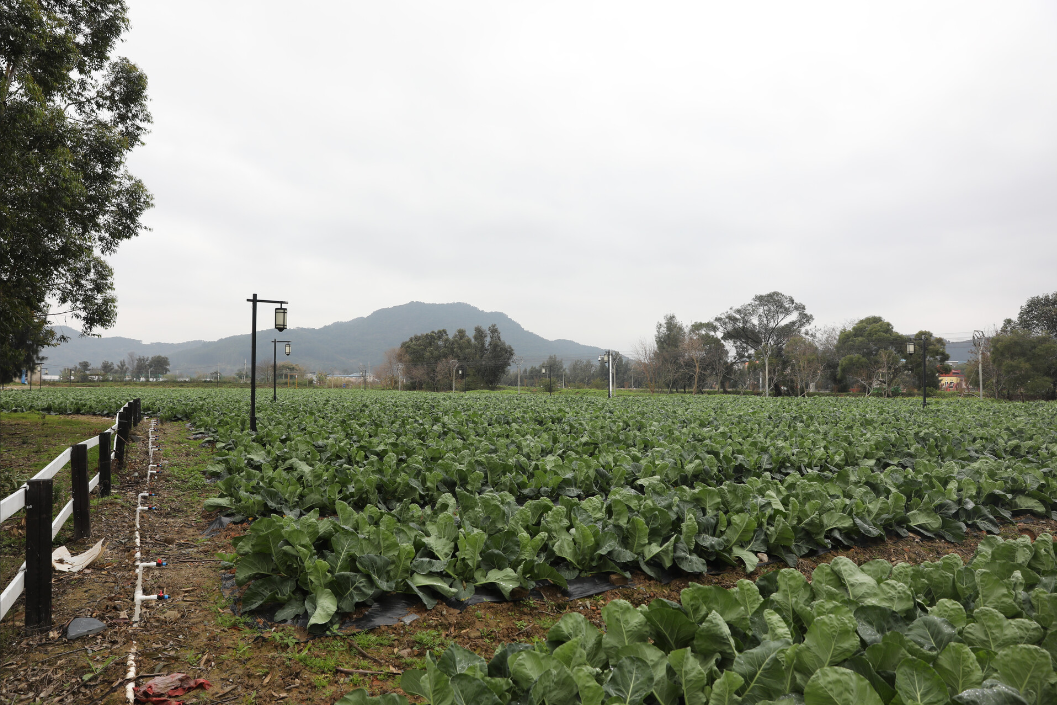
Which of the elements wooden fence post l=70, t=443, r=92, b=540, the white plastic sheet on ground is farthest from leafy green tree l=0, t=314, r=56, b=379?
the white plastic sheet on ground

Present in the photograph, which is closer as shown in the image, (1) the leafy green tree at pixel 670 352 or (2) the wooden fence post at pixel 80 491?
(2) the wooden fence post at pixel 80 491

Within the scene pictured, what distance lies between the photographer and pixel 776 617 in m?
2.30

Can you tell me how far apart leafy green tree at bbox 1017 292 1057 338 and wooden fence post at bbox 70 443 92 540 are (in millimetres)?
69526

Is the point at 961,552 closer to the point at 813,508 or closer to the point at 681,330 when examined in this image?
the point at 813,508

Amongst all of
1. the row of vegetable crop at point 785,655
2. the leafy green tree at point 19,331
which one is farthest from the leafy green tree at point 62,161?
the row of vegetable crop at point 785,655

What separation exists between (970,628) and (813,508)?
2792mm

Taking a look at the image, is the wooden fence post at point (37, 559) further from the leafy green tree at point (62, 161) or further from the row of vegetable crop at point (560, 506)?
the leafy green tree at point (62, 161)

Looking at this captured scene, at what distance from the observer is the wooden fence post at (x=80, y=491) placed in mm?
5072

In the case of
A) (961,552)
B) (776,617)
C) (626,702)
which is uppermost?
(776,617)

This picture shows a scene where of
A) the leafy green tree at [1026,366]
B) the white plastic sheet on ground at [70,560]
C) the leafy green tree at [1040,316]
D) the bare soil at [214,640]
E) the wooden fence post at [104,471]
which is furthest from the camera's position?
the leafy green tree at [1040,316]

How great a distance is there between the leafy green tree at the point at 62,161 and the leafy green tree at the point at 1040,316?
69.6 m

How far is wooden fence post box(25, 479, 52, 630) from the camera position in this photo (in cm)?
334

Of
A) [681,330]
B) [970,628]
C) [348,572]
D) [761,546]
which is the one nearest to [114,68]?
[348,572]

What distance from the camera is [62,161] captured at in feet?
30.1
